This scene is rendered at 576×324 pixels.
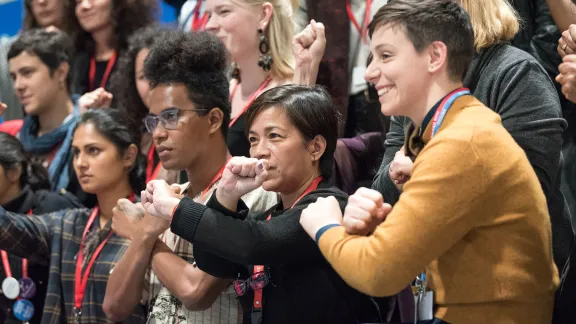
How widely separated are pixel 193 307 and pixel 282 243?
25.9 inches

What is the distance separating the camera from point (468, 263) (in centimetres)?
224

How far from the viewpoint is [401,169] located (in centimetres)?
260

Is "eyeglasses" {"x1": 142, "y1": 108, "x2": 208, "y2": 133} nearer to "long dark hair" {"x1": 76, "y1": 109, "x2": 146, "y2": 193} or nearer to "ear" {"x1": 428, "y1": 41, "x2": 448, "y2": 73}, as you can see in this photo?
"long dark hair" {"x1": 76, "y1": 109, "x2": 146, "y2": 193}

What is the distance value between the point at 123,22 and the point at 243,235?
10.1 feet

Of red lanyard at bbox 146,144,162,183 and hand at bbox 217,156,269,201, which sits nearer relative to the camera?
hand at bbox 217,156,269,201

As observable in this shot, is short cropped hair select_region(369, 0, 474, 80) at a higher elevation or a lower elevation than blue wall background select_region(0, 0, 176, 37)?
higher

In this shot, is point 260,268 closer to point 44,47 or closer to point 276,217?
point 276,217

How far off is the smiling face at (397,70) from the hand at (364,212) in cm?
26

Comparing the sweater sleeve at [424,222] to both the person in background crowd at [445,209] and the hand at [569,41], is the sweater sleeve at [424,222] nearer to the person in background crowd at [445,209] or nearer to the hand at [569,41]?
the person in background crowd at [445,209]

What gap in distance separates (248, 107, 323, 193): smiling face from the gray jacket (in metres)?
0.25

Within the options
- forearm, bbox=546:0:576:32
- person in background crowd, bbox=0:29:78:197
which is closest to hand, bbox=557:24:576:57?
forearm, bbox=546:0:576:32

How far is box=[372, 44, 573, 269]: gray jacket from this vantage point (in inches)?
106

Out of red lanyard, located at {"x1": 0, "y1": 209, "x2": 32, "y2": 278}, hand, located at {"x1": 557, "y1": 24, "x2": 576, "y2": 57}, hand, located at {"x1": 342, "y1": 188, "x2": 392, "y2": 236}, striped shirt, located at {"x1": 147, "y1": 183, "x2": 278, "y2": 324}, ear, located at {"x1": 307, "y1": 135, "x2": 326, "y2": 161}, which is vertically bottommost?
red lanyard, located at {"x1": 0, "y1": 209, "x2": 32, "y2": 278}

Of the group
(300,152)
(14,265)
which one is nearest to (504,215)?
(300,152)
